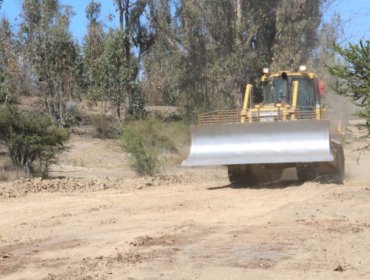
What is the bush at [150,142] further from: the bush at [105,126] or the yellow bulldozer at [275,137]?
the bush at [105,126]

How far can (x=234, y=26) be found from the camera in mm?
35094

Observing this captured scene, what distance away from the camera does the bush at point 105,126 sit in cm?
3725

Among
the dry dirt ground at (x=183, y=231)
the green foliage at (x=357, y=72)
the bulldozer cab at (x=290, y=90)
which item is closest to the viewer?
the dry dirt ground at (x=183, y=231)

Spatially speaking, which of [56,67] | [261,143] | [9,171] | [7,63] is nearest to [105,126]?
[56,67]

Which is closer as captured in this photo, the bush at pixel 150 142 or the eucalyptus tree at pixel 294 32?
the bush at pixel 150 142

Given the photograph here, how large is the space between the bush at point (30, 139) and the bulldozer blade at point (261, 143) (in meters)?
5.33

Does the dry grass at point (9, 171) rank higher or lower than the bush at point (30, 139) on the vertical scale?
lower

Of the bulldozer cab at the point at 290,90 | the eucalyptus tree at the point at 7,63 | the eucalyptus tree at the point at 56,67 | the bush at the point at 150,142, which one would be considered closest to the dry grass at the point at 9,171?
the bush at the point at 150,142

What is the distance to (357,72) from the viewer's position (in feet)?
47.1

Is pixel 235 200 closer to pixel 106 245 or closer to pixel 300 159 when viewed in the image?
pixel 300 159

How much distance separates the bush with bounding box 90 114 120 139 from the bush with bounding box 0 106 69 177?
16429 mm

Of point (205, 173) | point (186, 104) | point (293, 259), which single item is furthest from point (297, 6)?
point (293, 259)

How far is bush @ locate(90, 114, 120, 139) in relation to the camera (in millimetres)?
37250

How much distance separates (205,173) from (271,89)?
18.8ft
